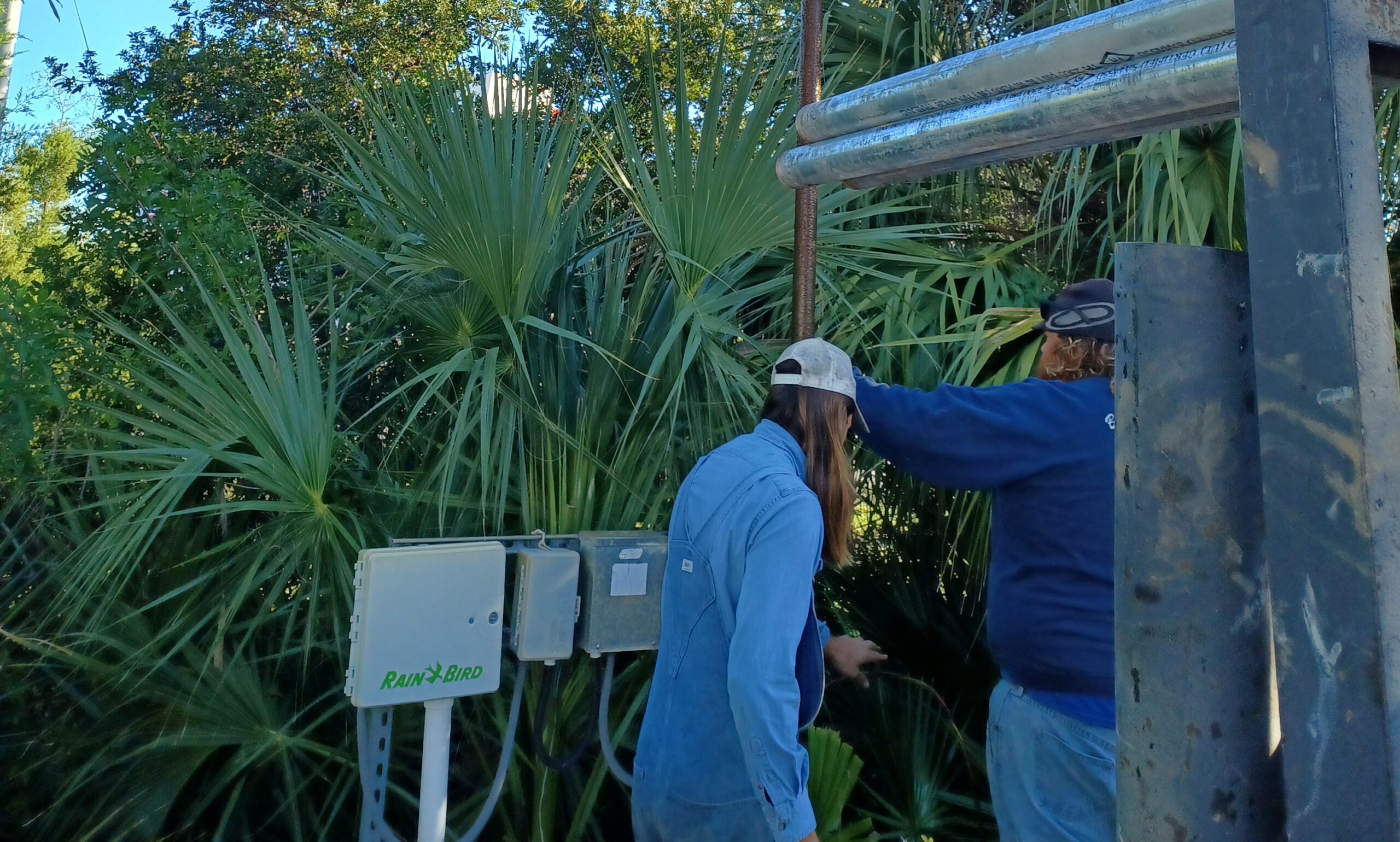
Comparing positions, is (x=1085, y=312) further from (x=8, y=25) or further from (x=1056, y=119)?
(x=8, y=25)

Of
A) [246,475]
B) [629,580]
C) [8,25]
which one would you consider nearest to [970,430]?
[629,580]

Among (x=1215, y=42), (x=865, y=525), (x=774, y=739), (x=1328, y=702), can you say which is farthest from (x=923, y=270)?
(x=1328, y=702)

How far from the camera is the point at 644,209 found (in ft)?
8.95

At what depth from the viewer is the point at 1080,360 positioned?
218 cm

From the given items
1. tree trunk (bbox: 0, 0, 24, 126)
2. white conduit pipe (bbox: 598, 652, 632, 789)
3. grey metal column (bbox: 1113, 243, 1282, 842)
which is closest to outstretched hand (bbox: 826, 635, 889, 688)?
white conduit pipe (bbox: 598, 652, 632, 789)

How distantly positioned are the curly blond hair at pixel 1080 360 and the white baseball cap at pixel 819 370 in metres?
0.55

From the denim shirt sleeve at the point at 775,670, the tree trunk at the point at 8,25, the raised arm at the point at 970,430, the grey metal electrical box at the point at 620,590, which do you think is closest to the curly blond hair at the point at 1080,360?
the raised arm at the point at 970,430

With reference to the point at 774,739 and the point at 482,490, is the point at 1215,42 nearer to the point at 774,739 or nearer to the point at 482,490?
the point at 774,739

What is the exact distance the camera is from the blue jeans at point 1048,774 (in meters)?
1.87

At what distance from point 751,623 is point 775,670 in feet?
0.27

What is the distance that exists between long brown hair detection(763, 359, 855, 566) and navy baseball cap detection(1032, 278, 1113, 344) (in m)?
0.54

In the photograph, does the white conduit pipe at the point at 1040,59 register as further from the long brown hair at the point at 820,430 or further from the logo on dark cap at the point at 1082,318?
the logo on dark cap at the point at 1082,318

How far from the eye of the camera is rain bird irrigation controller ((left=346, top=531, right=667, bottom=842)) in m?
2.12

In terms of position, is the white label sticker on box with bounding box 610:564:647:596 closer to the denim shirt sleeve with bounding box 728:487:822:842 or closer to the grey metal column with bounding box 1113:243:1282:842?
the denim shirt sleeve with bounding box 728:487:822:842
